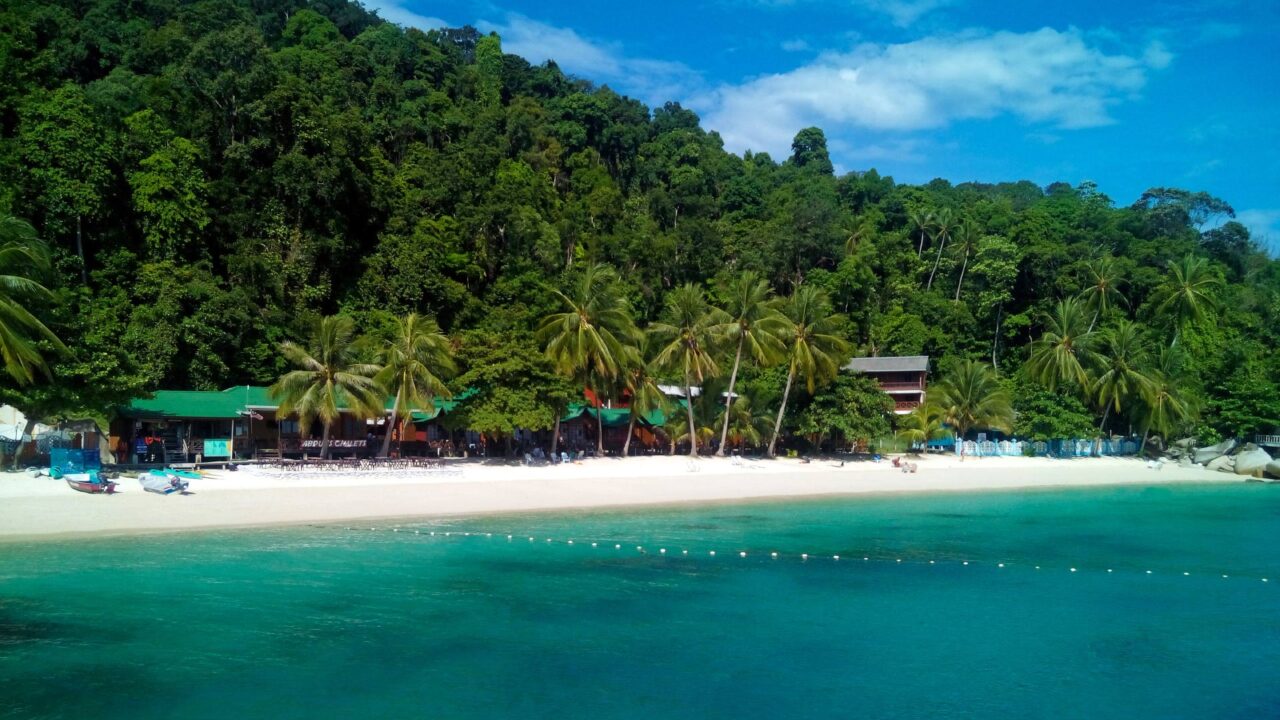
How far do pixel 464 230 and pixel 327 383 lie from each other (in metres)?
18.3

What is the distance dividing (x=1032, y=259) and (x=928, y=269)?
7.76 m

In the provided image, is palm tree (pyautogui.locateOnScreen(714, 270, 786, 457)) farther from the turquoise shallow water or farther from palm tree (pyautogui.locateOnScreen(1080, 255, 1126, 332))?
palm tree (pyautogui.locateOnScreen(1080, 255, 1126, 332))

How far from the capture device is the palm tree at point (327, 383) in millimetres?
30234

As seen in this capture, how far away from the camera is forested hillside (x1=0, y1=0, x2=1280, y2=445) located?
35500 mm

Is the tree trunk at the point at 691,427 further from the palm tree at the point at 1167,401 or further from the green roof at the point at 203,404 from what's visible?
the palm tree at the point at 1167,401

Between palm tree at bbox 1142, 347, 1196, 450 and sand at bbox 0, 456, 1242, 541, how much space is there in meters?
3.85

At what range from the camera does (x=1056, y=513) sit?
102 feet

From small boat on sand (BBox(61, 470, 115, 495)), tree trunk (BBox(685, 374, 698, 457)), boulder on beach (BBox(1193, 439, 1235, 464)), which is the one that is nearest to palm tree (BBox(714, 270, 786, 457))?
tree trunk (BBox(685, 374, 698, 457))

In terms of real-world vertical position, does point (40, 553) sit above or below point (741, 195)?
below

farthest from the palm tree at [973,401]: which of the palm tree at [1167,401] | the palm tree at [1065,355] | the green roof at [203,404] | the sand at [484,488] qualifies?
the green roof at [203,404]

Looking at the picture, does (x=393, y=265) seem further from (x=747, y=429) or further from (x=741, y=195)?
(x=741, y=195)

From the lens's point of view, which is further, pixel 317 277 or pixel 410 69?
pixel 410 69

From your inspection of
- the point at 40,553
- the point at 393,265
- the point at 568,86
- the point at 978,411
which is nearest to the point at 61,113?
the point at 393,265

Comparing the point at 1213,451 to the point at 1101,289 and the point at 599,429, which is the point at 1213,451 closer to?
the point at 1101,289
